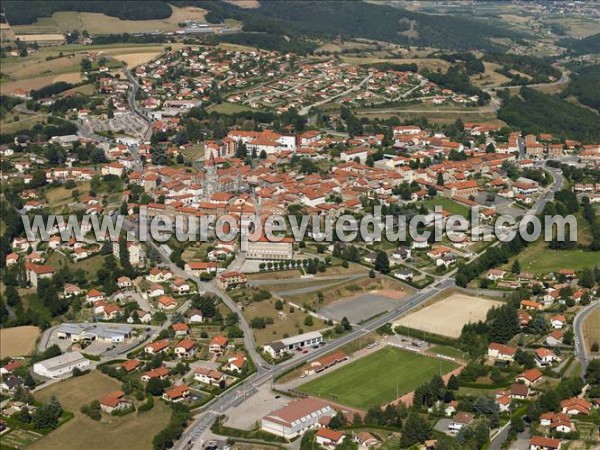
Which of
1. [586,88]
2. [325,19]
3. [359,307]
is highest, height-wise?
[325,19]

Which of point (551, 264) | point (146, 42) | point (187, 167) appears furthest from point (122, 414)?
point (146, 42)

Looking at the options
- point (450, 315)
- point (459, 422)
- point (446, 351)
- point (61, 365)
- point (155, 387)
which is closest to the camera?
point (459, 422)

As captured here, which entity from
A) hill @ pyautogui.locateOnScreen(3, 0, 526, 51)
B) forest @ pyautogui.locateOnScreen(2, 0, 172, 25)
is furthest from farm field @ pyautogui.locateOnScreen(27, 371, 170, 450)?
forest @ pyautogui.locateOnScreen(2, 0, 172, 25)

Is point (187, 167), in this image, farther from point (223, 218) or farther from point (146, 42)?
A: point (146, 42)

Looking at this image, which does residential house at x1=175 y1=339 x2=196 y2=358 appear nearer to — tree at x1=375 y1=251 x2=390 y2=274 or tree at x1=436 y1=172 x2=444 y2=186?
tree at x1=375 y1=251 x2=390 y2=274

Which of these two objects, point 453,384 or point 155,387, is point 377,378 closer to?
point 453,384

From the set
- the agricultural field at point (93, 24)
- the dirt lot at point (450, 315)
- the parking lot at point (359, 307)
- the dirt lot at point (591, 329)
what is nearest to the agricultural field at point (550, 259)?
the dirt lot at point (450, 315)

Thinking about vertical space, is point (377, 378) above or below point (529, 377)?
below

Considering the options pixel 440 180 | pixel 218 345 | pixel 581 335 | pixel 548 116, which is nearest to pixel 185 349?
pixel 218 345
